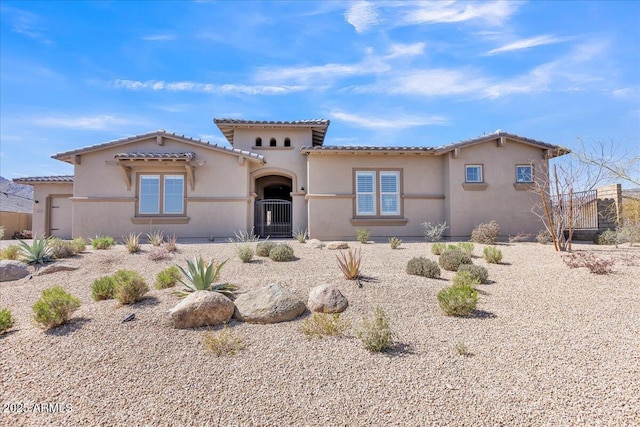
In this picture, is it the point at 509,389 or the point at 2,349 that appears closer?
the point at 509,389

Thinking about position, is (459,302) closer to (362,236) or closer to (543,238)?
(362,236)

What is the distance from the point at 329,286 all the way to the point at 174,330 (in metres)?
2.80

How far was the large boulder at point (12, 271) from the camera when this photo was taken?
930 centimetres

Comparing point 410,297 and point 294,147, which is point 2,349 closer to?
point 410,297

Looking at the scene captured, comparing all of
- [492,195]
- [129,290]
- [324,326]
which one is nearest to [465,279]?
[324,326]

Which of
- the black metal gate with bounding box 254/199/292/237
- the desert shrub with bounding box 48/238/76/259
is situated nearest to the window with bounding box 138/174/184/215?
the black metal gate with bounding box 254/199/292/237

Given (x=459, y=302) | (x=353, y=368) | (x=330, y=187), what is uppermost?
(x=330, y=187)

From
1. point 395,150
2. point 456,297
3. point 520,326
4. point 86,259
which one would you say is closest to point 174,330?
point 456,297

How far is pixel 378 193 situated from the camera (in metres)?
15.8

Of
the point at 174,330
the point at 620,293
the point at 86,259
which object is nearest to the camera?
the point at 174,330

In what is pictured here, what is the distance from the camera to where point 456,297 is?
6.35 m

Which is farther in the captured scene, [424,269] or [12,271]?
[12,271]

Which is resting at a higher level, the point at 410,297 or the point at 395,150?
the point at 395,150

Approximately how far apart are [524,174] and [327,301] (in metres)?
13.1
